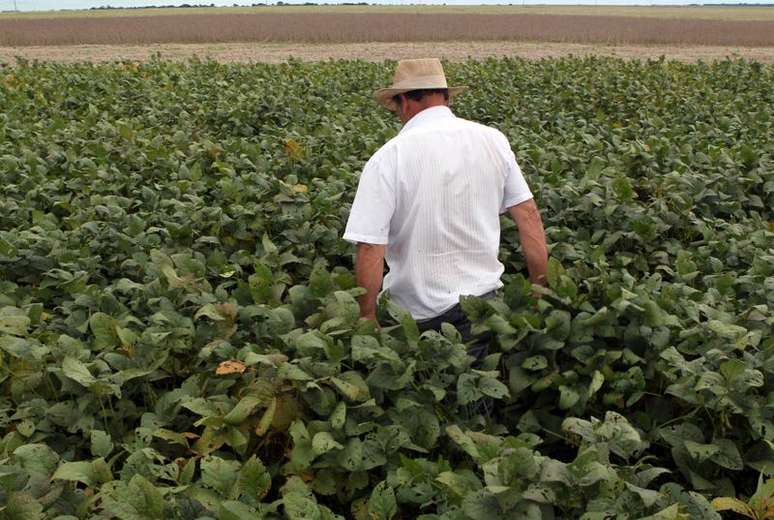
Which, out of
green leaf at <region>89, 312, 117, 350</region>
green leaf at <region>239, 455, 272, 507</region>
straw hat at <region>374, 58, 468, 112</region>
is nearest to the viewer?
green leaf at <region>239, 455, 272, 507</region>

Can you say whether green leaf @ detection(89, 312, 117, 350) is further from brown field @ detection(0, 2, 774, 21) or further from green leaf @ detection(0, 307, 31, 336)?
brown field @ detection(0, 2, 774, 21)

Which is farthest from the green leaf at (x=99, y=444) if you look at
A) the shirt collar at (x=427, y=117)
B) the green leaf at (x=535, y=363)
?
the shirt collar at (x=427, y=117)

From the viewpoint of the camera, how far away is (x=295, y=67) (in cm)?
1497

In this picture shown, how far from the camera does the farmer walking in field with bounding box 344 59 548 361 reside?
11.1 ft

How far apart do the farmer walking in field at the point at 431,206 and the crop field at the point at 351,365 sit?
8.8 inches

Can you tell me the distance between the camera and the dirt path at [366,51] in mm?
33562

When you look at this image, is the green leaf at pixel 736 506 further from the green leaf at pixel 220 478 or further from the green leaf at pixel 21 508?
the green leaf at pixel 21 508

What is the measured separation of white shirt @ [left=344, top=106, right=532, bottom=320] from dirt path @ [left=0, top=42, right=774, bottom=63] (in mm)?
29572

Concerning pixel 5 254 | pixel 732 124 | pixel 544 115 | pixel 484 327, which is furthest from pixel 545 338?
pixel 544 115

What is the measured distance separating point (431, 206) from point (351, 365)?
2.73ft

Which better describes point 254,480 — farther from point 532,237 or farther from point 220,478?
point 532,237

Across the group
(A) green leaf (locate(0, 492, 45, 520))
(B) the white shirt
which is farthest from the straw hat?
(A) green leaf (locate(0, 492, 45, 520))

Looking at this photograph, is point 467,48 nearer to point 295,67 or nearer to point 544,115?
point 295,67

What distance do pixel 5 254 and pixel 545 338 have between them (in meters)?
2.96
